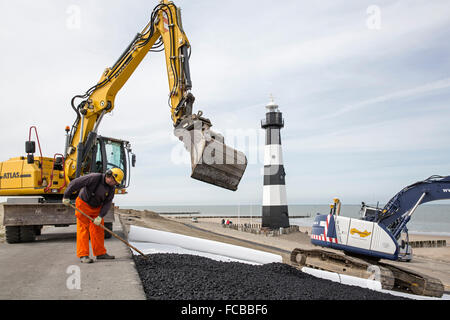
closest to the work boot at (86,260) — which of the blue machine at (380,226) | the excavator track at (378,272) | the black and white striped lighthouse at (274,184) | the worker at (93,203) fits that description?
the worker at (93,203)

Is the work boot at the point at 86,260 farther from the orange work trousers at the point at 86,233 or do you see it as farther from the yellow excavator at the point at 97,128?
the yellow excavator at the point at 97,128

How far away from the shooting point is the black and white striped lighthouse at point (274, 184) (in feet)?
76.1

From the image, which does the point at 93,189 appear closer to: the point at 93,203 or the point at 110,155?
the point at 93,203

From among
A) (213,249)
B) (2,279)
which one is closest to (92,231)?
(2,279)

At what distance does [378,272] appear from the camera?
808 centimetres

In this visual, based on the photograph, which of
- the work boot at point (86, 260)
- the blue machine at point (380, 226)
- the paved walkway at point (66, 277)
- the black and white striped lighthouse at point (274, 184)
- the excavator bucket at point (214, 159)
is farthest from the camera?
the black and white striped lighthouse at point (274, 184)

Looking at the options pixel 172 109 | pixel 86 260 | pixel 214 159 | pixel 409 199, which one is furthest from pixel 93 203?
pixel 409 199

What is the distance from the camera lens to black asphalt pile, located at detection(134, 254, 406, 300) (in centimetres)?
378

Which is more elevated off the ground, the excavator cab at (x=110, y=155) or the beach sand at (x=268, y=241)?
the excavator cab at (x=110, y=155)

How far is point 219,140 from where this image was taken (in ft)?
20.6

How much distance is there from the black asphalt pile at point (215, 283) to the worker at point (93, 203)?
769 millimetres

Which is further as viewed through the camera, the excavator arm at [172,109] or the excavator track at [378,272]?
the excavator track at [378,272]

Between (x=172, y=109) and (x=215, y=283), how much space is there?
394 centimetres

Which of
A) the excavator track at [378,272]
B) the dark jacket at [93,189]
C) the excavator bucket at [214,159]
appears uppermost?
the excavator bucket at [214,159]
